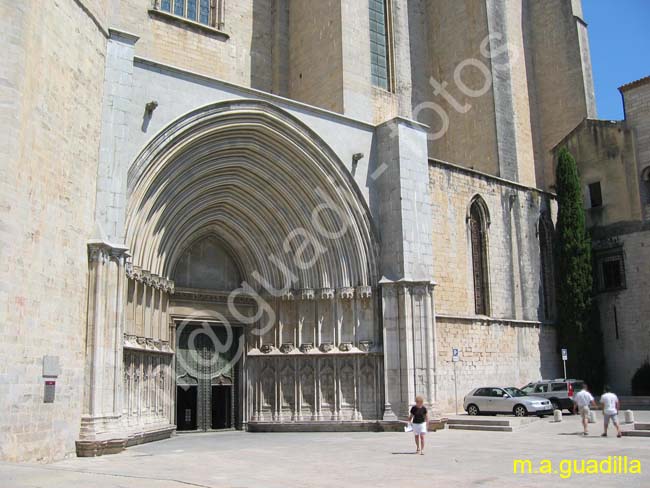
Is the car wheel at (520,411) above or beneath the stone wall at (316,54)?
beneath

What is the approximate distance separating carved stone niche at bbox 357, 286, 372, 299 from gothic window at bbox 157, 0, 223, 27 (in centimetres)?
837

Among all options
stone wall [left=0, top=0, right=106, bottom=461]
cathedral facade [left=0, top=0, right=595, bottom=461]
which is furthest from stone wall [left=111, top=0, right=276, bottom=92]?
stone wall [left=0, top=0, right=106, bottom=461]

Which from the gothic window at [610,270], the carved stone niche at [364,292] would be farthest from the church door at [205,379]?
the gothic window at [610,270]

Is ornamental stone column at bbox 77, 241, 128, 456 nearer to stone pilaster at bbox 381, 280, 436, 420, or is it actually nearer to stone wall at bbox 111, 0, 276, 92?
stone pilaster at bbox 381, 280, 436, 420

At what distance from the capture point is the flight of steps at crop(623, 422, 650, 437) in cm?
1259

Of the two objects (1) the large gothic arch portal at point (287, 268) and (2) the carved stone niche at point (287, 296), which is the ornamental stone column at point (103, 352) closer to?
(1) the large gothic arch portal at point (287, 268)

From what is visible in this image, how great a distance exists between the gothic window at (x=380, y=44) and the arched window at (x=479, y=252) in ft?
14.1

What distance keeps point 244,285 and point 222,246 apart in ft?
3.35

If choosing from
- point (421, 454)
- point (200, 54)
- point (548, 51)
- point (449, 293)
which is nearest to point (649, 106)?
point (548, 51)

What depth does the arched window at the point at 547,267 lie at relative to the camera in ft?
68.7

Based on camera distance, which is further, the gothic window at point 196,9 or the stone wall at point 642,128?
the stone wall at point 642,128

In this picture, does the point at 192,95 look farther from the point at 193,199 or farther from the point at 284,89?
the point at 284,89

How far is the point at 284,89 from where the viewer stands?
65.0 feet

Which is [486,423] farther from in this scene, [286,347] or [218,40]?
[218,40]
